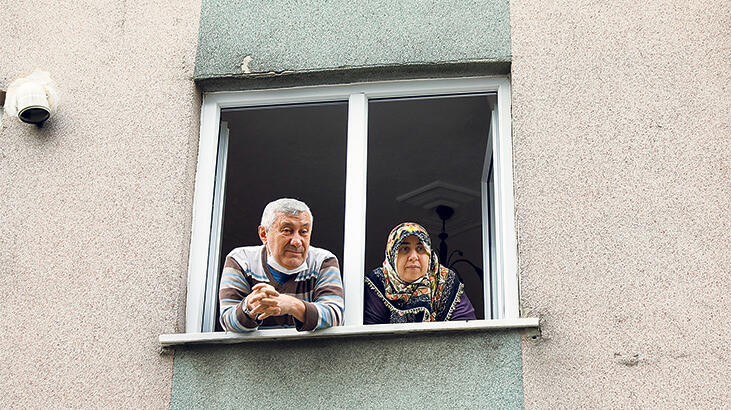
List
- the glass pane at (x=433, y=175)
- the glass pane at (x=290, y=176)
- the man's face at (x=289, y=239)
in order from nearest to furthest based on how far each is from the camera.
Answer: the man's face at (x=289, y=239) → the glass pane at (x=433, y=175) → the glass pane at (x=290, y=176)

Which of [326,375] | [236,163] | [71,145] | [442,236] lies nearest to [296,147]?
[236,163]

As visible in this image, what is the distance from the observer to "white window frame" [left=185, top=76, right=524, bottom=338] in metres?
6.02

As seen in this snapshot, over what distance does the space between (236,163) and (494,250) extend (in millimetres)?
3316

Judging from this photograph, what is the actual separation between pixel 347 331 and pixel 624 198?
1.69m

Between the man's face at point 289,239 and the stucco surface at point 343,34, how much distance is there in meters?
1.08

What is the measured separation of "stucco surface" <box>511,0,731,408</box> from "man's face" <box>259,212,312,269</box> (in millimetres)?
1211

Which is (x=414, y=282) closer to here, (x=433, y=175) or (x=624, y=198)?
(x=624, y=198)

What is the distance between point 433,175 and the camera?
957 cm

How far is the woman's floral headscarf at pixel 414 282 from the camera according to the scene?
6.03m

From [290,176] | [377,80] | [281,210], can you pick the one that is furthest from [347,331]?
[290,176]

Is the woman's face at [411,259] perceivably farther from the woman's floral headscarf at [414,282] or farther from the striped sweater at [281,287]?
the striped sweater at [281,287]

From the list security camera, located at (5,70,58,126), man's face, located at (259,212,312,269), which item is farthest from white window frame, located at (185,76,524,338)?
security camera, located at (5,70,58,126)

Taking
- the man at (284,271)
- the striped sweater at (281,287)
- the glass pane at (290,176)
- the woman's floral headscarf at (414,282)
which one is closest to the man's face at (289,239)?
the man at (284,271)

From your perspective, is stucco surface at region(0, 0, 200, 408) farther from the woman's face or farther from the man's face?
the woman's face
